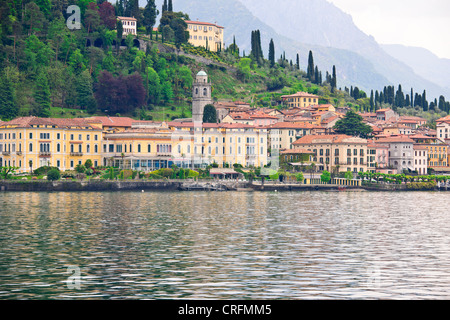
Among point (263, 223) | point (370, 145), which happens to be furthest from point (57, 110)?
point (263, 223)

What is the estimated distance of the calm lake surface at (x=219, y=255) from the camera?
92.0 ft

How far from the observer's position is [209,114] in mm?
151750

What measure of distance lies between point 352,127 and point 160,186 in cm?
5526

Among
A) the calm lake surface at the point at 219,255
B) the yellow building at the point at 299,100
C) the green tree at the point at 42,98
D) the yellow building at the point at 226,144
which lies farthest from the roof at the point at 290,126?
the calm lake surface at the point at 219,255

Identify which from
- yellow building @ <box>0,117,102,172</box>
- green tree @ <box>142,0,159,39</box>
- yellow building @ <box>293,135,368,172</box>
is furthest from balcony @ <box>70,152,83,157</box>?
green tree @ <box>142,0,159,39</box>

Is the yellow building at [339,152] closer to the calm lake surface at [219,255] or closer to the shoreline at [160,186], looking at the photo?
the shoreline at [160,186]

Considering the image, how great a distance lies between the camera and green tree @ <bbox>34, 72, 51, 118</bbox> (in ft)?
470

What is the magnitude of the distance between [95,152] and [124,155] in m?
5.02

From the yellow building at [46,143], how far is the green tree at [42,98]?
18208mm

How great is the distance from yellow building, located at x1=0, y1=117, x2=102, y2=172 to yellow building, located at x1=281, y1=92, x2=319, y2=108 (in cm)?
7492

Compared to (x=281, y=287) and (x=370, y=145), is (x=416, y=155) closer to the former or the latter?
(x=370, y=145)

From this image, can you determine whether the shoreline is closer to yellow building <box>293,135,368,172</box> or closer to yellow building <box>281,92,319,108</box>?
yellow building <box>293,135,368,172</box>

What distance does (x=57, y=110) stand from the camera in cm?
15138

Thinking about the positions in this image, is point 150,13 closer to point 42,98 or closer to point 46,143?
point 42,98
